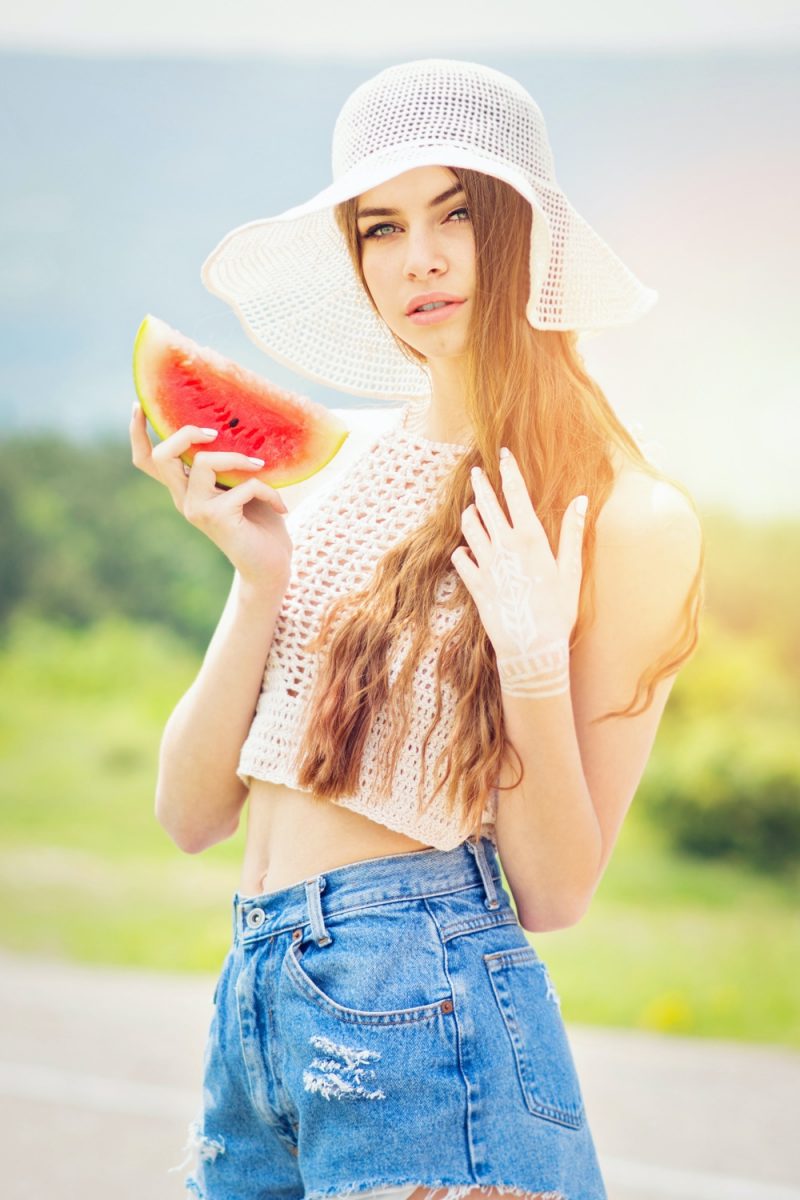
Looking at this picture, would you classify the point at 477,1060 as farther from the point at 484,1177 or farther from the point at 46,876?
the point at 46,876

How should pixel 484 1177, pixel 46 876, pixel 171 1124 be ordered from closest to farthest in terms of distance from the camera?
pixel 484 1177
pixel 171 1124
pixel 46 876

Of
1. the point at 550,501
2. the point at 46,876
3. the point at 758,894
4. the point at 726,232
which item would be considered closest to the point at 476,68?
the point at 550,501

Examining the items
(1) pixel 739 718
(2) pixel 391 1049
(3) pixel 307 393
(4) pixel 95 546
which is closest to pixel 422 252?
(2) pixel 391 1049

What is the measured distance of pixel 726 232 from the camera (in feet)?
18.8

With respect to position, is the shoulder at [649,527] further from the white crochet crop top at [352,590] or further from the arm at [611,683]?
the white crochet crop top at [352,590]

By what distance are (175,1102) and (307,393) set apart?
2.74 metres

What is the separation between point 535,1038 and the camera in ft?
4.84

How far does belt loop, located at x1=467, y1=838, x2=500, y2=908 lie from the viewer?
154 cm

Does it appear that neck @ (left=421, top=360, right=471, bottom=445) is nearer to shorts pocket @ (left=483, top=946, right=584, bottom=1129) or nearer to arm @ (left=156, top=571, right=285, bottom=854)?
arm @ (left=156, top=571, right=285, bottom=854)

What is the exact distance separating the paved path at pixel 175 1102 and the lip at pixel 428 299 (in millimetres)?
2916

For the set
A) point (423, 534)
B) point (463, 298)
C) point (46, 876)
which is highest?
point (463, 298)

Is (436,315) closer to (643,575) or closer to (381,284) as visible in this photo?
(381,284)

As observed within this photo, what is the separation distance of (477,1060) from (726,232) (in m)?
5.03

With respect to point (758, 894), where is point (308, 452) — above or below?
above
